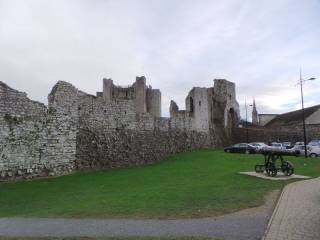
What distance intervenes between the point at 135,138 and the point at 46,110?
30.1 ft

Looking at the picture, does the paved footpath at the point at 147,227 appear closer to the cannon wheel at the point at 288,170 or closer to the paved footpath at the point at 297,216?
the paved footpath at the point at 297,216

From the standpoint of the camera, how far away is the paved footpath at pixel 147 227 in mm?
8469

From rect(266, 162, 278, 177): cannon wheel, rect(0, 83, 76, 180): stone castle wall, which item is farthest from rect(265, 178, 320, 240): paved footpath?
rect(0, 83, 76, 180): stone castle wall

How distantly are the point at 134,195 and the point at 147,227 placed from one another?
4662 millimetres

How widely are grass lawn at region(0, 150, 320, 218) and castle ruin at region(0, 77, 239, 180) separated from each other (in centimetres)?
142

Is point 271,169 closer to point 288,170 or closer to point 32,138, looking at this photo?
point 288,170

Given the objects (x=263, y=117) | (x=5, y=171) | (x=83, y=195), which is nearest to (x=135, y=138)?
(x=5, y=171)

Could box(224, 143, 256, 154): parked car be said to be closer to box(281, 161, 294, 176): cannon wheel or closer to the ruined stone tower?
the ruined stone tower

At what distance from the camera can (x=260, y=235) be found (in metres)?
8.16

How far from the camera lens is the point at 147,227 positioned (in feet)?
29.8

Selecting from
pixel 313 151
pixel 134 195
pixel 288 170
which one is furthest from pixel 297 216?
pixel 313 151

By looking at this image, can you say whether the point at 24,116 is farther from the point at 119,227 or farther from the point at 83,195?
the point at 119,227

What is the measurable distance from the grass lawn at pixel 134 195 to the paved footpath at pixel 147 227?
67 centimetres

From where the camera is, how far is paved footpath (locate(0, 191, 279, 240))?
847 cm
